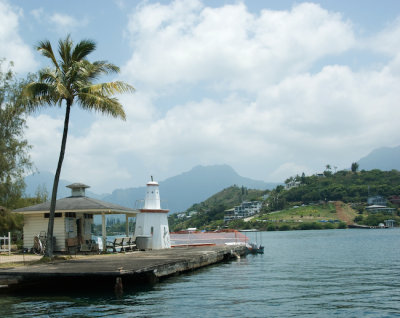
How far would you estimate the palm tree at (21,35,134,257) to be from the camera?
2175 cm

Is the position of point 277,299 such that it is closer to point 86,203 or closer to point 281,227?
point 86,203

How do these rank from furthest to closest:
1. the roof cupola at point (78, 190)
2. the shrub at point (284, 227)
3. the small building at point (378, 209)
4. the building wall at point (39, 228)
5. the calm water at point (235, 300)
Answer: the shrub at point (284, 227) < the small building at point (378, 209) < the roof cupola at point (78, 190) < the building wall at point (39, 228) < the calm water at point (235, 300)

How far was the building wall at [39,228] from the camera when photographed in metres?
27.2

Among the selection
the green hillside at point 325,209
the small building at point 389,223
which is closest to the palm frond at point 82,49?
the green hillside at point 325,209

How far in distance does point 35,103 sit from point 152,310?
13.0 meters

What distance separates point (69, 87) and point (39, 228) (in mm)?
10253

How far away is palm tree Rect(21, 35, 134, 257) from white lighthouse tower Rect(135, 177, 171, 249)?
39.2 ft

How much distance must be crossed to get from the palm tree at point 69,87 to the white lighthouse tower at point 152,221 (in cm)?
1194

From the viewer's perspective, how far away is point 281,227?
167000 mm

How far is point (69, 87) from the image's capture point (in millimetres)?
22203

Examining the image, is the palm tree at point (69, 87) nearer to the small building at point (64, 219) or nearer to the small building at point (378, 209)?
the small building at point (64, 219)

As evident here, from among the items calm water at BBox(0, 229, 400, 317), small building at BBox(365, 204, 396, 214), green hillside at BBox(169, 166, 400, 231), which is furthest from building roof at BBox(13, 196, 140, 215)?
small building at BBox(365, 204, 396, 214)

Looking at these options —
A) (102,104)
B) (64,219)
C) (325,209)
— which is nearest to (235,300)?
(102,104)

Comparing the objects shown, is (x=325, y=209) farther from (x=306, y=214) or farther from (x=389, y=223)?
(x=389, y=223)
